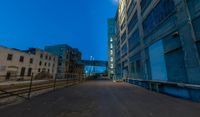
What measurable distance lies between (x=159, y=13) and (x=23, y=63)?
1315 inches

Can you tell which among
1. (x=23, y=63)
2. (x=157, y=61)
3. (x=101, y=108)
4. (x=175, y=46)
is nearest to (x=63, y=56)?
(x=23, y=63)

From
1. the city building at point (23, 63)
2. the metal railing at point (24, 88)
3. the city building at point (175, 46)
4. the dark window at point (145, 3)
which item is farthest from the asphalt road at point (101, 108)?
the city building at point (23, 63)

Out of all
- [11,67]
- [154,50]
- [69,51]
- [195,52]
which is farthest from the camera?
[69,51]

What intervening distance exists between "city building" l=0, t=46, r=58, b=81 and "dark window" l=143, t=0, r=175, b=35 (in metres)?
23.3

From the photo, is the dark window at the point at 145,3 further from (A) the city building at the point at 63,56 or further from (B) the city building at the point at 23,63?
(A) the city building at the point at 63,56

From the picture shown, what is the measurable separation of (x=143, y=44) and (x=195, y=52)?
8.47 m

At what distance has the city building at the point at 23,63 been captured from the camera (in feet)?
80.2

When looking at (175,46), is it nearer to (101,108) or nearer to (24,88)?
(101,108)

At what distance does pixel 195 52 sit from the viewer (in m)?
6.33

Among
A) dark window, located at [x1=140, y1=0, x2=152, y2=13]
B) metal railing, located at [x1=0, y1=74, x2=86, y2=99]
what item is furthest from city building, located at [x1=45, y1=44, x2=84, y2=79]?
dark window, located at [x1=140, y1=0, x2=152, y2=13]

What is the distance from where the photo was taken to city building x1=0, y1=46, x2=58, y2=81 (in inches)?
963

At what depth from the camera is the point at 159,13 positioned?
1062cm

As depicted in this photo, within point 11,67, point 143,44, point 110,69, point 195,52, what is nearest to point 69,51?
point 110,69

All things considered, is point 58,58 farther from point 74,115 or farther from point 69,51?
point 74,115
